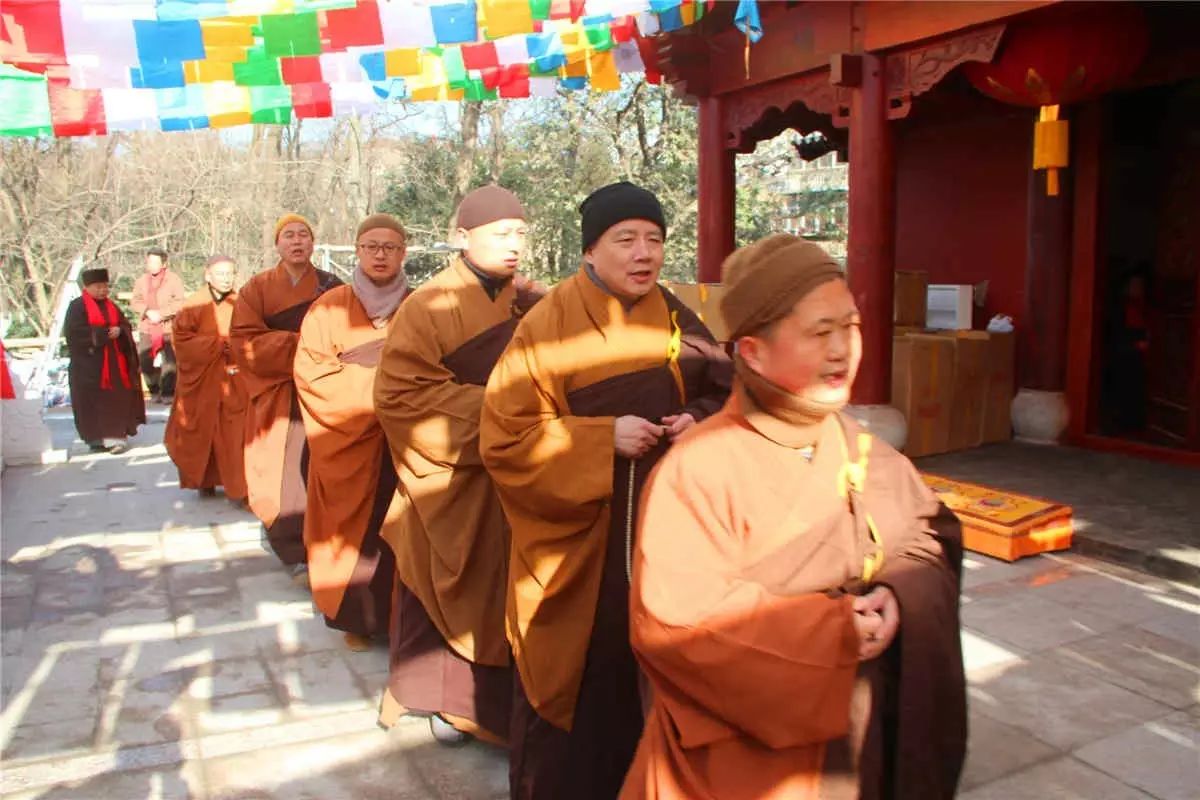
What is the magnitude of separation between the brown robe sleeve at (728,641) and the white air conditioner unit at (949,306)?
286 inches

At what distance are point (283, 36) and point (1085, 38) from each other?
468 centimetres

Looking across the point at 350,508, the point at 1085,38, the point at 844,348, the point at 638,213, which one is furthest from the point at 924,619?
the point at 1085,38

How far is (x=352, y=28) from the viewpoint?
6.17 metres

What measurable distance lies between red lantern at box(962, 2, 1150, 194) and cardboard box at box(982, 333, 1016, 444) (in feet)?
6.34

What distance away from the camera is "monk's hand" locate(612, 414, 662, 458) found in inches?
97.6

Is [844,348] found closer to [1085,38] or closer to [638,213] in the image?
[638,213]

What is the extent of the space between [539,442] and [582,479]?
147 millimetres

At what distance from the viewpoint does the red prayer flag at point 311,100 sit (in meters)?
8.34

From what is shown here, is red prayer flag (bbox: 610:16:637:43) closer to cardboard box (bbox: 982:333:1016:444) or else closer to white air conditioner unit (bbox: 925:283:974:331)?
white air conditioner unit (bbox: 925:283:974:331)

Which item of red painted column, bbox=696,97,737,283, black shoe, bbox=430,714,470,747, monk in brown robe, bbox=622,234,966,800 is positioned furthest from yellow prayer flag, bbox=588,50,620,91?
monk in brown robe, bbox=622,234,966,800

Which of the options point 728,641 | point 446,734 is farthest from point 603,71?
point 728,641

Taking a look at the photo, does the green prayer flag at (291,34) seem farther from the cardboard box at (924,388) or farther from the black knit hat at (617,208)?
the cardboard box at (924,388)

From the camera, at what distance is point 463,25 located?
250 inches

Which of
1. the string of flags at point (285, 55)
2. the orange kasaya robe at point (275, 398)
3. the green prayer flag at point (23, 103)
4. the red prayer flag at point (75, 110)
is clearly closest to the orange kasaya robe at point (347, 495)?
the orange kasaya robe at point (275, 398)
